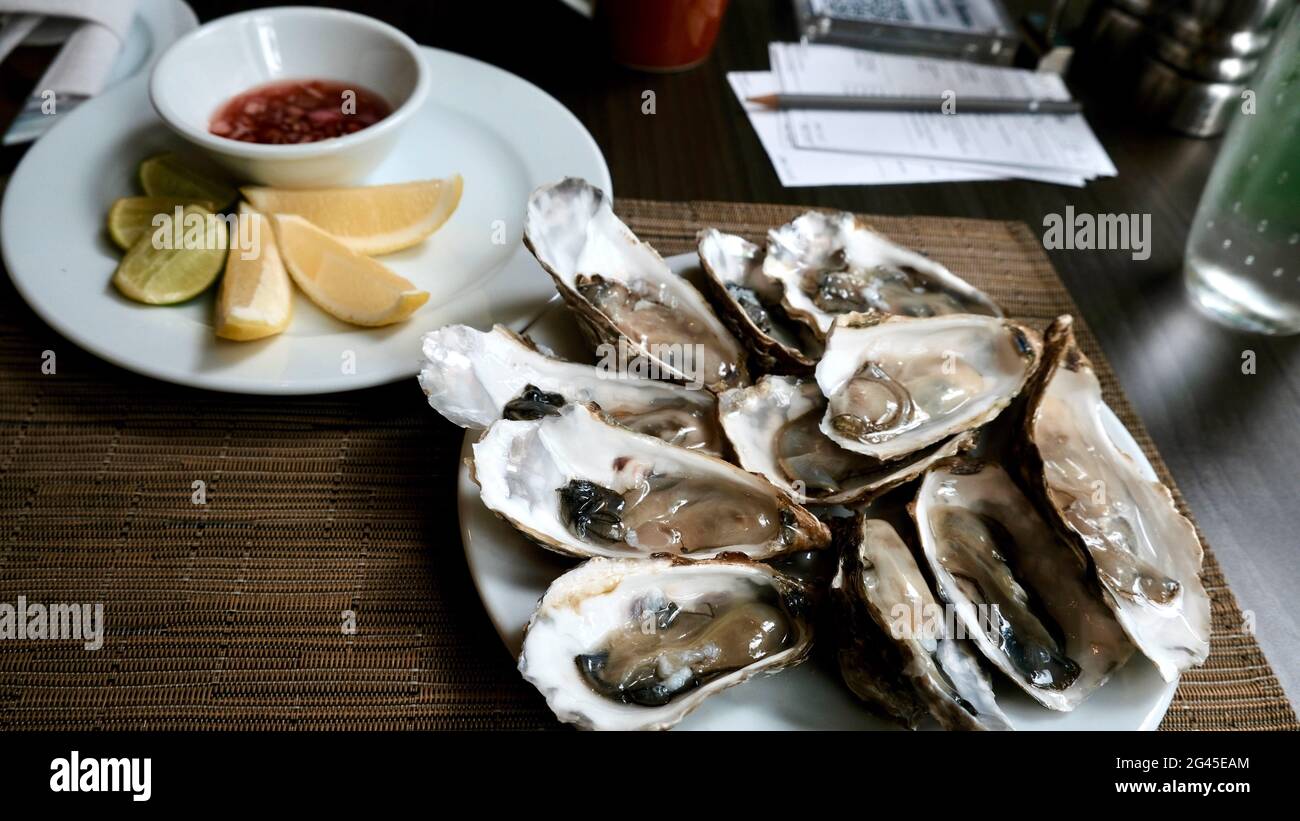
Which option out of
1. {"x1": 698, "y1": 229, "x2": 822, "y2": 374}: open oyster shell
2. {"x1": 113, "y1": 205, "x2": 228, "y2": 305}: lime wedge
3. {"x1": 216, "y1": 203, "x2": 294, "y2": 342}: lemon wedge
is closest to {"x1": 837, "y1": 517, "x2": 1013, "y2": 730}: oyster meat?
{"x1": 698, "y1": 229, "x2": 822, "y2": 374}: open oyster shell

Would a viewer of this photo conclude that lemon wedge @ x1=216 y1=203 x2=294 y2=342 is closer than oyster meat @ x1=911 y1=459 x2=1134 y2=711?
No

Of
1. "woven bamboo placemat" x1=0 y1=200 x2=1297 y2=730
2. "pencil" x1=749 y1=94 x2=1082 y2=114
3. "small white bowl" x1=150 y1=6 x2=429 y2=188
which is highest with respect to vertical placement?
"small white bowl" x1=150 y1=6 x2=429 y2=188

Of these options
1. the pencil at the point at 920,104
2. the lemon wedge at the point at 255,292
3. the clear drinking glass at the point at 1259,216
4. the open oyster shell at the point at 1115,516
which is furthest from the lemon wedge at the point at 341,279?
the clear drinking glass at the point at 1259,216

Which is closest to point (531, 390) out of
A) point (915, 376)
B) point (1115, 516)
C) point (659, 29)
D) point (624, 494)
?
point (624, 494)

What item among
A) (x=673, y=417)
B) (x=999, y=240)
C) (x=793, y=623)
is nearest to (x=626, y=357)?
(x=673, y=417)

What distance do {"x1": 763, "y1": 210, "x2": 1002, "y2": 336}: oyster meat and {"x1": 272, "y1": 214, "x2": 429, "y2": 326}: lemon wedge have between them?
1.34 feet

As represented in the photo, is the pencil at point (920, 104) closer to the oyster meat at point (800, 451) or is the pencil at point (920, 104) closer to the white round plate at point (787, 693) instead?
the oyster meat at point (800, 451)

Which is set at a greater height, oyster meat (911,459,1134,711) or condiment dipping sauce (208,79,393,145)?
condiment dipping sauce (208,79,393,145)

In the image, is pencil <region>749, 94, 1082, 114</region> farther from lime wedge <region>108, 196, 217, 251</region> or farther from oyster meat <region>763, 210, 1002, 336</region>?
lime wedge <region>108, 196, 217, 251</region>

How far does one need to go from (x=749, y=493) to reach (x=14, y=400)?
779mm

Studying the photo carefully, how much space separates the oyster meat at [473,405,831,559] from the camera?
78 centimetres

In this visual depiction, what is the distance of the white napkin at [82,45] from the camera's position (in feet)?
4.19

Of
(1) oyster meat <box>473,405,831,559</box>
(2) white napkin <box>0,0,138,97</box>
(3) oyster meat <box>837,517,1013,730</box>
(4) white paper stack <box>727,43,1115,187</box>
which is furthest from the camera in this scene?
(4) white paper stack <box>727,43,1115,187</box>
